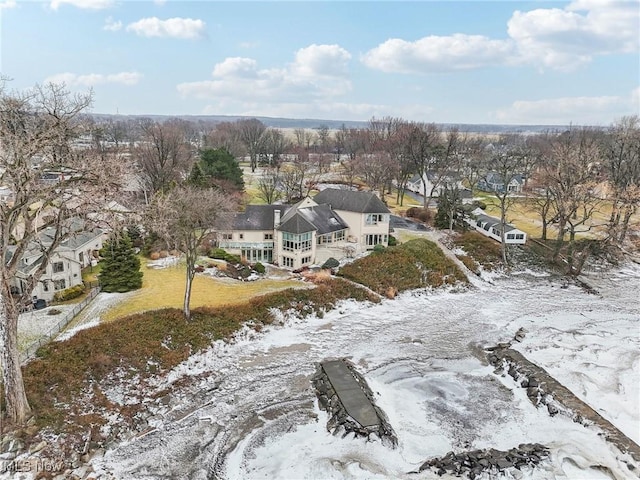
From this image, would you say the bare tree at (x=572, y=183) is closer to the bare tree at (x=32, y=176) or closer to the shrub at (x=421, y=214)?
the shrub at (x=421, y=214)

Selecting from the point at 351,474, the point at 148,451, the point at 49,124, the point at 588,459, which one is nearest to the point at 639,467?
the point at 588,459

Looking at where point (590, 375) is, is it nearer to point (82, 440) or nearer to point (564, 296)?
point (564, 296)

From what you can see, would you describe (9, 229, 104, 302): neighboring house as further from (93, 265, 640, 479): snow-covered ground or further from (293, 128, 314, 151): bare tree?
(293, 128, 314, 151): bare tree

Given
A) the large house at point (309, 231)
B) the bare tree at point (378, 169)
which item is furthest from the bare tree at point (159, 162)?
the bare tree at point (378, 169)

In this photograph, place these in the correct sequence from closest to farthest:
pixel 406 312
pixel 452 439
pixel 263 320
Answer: pixel 452 439, pixel 263 320, pixel 406 312

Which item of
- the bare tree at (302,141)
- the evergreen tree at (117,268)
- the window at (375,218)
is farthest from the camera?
the bare tree at (302,141)

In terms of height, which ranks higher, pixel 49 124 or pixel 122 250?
pixel 49 124
